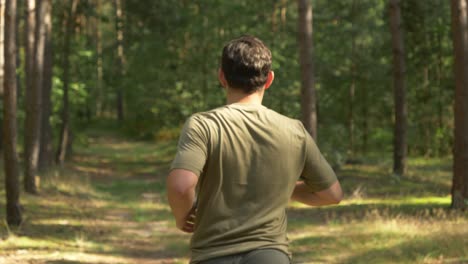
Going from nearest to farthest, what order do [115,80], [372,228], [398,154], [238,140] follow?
[238,140], [372,228], [398,154], [115,80]

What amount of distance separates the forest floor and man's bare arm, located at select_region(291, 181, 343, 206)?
6.48 m

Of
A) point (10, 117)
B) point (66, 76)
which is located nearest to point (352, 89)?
point (66, 76)

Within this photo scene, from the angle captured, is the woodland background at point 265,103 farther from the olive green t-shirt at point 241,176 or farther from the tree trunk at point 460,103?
the olive green t-shirt at point 241,176

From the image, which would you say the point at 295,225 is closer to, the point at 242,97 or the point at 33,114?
the point at 33,114

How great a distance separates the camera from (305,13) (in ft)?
60.1

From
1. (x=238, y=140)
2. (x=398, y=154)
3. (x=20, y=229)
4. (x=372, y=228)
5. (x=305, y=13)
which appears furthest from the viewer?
(x=398, y=154)

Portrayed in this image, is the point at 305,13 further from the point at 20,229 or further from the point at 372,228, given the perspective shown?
the point at 20,229

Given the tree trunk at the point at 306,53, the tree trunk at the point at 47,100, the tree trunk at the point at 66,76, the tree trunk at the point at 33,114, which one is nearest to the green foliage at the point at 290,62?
the tree trunk at the point at 66,76

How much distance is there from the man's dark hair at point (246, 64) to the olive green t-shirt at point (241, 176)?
10 centimetres

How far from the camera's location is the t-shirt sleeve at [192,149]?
299cm

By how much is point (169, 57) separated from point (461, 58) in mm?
21329

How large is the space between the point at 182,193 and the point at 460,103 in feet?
36.4

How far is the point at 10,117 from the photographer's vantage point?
40.7 feet

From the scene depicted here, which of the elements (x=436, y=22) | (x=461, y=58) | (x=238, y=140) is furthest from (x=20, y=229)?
(x=436, y=22)
